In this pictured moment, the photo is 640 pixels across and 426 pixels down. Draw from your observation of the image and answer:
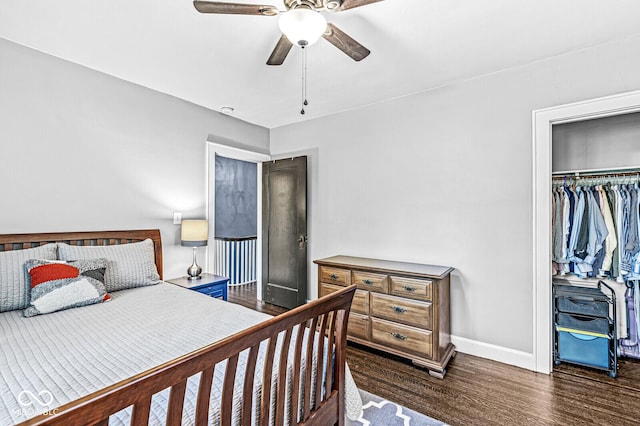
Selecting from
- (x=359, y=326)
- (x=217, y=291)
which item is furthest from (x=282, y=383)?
(x=217, y=291)

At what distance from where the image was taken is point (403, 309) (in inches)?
107

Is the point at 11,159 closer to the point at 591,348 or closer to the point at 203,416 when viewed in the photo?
the point at 203,416

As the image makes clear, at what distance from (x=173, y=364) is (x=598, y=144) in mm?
3817

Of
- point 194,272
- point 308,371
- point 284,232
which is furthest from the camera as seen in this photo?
point 284,232

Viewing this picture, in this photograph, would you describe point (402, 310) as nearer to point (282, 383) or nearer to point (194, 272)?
point (282, 383)

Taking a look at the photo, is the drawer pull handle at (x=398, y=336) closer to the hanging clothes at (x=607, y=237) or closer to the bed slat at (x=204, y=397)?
the hanging clothes at (x=607, y=237)

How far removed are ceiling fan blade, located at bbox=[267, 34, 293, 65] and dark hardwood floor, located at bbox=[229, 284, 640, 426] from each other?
249 cm

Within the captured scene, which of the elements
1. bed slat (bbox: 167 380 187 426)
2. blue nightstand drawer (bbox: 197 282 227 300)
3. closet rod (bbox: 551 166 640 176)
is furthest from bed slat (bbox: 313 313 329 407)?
closet rod (bbox: 551 166 640 176)

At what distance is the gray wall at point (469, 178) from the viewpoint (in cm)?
255

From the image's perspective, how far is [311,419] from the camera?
4.51 ft

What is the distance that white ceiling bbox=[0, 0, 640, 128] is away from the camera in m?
1.92

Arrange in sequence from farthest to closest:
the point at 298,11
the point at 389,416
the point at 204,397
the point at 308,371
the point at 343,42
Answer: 1. the point at 389,416
2. the point at 343,42
3. the point at 298,11
4. the point at 308,371
5. the point at 204,397

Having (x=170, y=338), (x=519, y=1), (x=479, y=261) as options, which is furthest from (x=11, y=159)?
(x=479, y=261)

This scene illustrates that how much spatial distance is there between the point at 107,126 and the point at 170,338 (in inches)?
90.1
